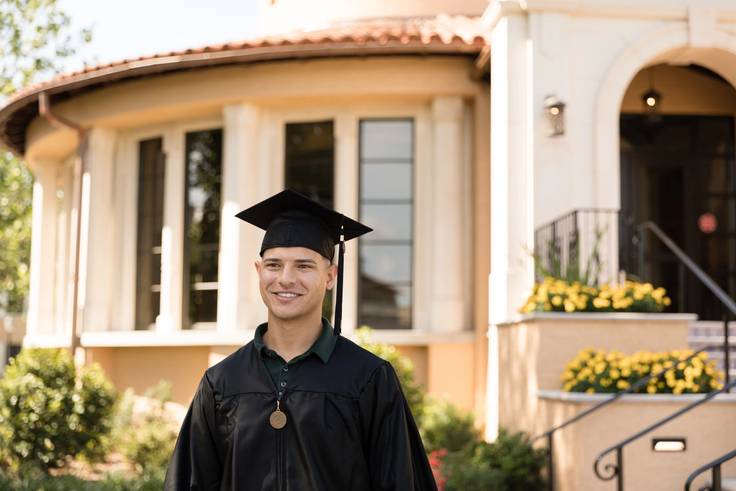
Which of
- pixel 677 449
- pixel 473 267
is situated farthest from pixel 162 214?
pixel 677 449

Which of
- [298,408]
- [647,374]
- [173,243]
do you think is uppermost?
[173,243]

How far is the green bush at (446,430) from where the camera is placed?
10703 mm

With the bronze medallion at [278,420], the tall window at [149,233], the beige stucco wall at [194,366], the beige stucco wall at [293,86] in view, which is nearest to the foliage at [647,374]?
the beige stucco wall at [194,366]

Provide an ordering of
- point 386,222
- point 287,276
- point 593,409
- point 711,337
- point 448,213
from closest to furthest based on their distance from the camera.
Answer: point 287,276 → point 593,409 → point 711,337 → point 448,213 → point 386,222


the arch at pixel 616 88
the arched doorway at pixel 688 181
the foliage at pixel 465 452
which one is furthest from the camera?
the arched doorway at pixel 688 181

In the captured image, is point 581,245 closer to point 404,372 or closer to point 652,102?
point 404,372

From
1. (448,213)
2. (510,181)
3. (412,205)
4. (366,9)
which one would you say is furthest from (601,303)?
(366,9)

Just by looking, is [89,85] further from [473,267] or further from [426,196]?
[473,267]

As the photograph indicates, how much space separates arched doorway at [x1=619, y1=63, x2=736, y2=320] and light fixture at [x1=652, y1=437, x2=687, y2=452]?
456 centimetres

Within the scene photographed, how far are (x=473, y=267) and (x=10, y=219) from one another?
663 inches

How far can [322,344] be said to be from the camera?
336 centimetres

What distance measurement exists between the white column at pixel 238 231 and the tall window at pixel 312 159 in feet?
1.50

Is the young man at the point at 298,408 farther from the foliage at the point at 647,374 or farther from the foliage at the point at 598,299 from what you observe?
the foliage at the point at 598,299

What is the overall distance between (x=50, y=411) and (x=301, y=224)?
7697 mm
